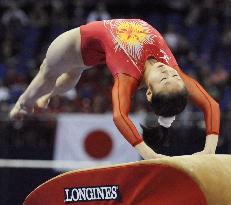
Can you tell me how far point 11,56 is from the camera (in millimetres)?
9766

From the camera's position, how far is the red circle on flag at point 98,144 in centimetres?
A: 620

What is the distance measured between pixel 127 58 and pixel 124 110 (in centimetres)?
46

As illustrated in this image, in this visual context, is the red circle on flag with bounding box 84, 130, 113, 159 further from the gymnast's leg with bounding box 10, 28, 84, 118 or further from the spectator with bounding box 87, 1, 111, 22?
the spectator with bounding box 87, 1, 111, 22

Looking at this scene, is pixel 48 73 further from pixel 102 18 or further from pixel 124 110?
pixel 102 18

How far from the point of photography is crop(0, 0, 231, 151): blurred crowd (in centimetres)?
844

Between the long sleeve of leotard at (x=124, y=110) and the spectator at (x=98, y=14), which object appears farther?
the spectator at (x=98, y=14)

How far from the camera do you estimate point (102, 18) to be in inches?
404

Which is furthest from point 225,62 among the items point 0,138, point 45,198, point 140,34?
Answer: point 45,198

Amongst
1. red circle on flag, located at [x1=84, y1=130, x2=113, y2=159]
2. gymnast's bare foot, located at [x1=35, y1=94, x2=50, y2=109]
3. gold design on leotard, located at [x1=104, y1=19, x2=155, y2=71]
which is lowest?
red circle on flag, located at [x1=84, y1=130, x2=113, y2=159]

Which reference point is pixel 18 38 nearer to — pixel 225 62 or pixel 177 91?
pixel 225 62

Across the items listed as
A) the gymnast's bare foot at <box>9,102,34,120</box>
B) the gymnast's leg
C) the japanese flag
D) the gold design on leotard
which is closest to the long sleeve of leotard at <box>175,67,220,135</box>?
the gold design on leotard

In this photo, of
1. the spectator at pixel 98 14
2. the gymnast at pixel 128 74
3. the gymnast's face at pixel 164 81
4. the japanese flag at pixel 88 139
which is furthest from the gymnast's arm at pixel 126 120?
the spectator at pixel 98 14

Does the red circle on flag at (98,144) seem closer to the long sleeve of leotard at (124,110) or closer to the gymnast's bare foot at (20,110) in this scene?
the gymnast's bare foot at (20,110)

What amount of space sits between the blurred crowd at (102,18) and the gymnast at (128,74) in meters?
3.09
